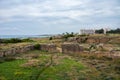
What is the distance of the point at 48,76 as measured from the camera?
63.3ft

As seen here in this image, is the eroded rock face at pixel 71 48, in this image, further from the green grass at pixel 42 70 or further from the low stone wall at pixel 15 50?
the green grass at pixel 42 70

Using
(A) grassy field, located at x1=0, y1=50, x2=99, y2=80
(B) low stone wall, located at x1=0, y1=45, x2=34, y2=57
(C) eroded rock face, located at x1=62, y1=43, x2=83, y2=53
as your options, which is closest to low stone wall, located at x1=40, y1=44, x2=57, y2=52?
(C) eroded rock face, located at x1=62, y1=43, x2=83, y2=53

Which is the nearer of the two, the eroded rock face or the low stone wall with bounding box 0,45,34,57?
the low stone wall with bounding box 0,45,34,57

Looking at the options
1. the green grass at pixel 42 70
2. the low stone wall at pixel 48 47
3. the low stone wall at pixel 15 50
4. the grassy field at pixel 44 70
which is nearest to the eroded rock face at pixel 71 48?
the low stone wall at pixel 48 47

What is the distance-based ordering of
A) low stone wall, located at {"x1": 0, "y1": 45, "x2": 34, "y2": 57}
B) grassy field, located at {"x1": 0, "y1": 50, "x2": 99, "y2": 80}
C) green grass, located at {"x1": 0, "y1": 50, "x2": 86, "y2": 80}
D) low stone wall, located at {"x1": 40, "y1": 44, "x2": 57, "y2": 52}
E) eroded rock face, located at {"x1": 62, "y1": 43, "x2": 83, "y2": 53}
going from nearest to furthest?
green grass, located at {"x1": 0, "y1": 50, "x2": 86, "y2": 80}
grassy field, located at {"x1": 0, "y1": 50, "x2": 99, "y2": 80}
low stone wall, located at {"x1": 0, "y1": 45, "x2": 34, "y2": 57}
eroded rock face, located at {"x1": 62, "y1": 43, "x2": 83, "y2": 53}
low stone wall, located at {"x1": 40, "y1": 44, "x2": 57, "y2": 52}

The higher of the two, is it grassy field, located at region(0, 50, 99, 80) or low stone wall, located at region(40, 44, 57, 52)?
low stone wall, located at region(40, 44, 57, 52)

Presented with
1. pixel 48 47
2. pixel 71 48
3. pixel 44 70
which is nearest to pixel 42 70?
pixel 44 70

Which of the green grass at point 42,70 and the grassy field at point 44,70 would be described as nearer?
the green grass at point 42,70

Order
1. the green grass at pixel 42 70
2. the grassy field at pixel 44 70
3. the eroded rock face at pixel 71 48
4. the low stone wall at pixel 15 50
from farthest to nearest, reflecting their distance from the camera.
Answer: the eroded rock face at pixel 71 48 < the low stone wall at pixel 15 50 < the grassy field at pixel 44 70 < the green grass at pixel 42 70

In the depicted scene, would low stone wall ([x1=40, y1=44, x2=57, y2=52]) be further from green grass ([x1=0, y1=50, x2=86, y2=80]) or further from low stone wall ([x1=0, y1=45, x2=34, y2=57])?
green grass ([x1=0, y1=50, x2=86, y2=80])

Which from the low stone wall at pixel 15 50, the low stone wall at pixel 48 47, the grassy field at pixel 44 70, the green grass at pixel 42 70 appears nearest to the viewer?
the green grass at pixel 42 70

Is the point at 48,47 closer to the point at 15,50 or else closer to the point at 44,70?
the point at 15,50

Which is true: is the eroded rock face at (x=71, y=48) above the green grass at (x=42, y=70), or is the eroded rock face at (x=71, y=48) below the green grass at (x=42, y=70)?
above

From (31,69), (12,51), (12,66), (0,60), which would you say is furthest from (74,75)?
(12,51)
